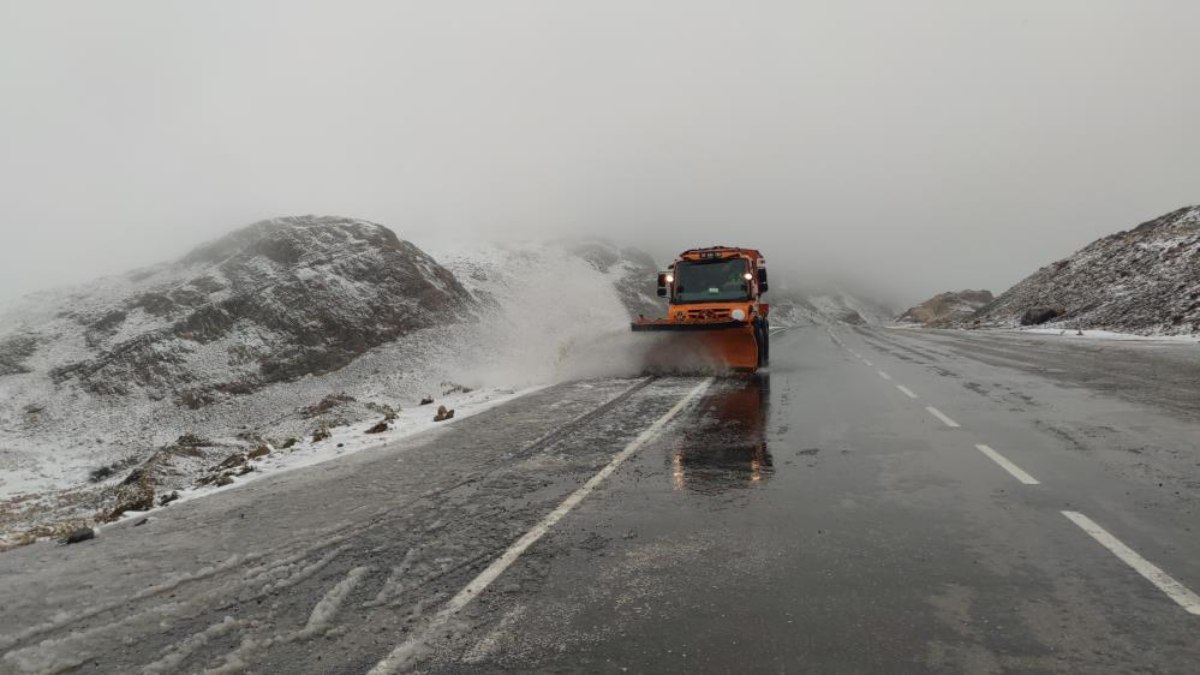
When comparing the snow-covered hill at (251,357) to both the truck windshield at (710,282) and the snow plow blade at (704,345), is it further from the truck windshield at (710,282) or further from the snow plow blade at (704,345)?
the truck windshield at (710,282)

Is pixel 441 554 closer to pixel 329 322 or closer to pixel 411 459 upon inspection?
pixel 411 459

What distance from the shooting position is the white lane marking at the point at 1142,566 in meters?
3.45

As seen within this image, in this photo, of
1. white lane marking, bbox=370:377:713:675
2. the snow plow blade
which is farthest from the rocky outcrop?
white lane marking, bbox=370:377:713:675

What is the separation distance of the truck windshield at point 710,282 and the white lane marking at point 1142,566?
489 inches

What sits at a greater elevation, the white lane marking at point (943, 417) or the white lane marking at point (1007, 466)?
the white lane marking at point (943, 417)

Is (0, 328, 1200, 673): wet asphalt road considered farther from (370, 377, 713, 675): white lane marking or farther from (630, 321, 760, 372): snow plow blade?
(630, 321, 760, 372): snow plow blade

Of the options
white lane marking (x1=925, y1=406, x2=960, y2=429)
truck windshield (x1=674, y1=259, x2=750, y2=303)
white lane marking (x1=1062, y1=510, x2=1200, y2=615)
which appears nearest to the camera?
white lane marking (x1=1062, y1=510, x2=1200, y2=615)

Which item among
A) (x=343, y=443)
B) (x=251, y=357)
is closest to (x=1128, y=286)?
(x=343, y=443)

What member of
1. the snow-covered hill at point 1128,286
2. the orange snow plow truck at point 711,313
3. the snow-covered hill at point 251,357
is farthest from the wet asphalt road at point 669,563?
the snow-covered hill at point 1128,286

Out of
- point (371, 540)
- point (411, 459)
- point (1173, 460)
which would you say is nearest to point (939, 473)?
point (1173, 460)

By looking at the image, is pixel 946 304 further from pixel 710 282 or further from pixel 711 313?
pixel 711 313

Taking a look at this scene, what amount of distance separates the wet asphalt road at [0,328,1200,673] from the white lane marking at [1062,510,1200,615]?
20mm

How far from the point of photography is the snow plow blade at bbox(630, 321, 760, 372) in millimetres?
16203

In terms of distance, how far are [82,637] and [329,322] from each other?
39223 millimetres
